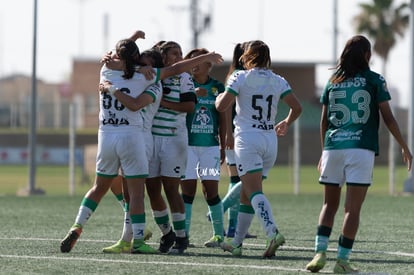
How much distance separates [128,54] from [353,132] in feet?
7.92

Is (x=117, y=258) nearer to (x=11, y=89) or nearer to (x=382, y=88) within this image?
(x=382, y=88)

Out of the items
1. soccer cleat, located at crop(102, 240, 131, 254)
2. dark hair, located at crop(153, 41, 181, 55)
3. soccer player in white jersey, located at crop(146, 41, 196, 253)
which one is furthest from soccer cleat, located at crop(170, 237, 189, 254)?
dark hair, located at crop(153, 41, 181, 55)

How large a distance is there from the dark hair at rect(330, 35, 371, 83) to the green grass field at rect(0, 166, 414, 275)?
1.69 meters

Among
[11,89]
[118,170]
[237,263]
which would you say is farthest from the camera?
[11,89]

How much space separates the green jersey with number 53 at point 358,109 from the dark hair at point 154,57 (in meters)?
2.12

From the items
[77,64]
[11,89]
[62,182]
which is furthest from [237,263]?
[11,89]

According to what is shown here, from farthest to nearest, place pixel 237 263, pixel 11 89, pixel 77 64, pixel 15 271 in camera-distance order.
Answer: pixel 11 89 < pixel 77 64 < pixel 237 263 < pixel 15 271

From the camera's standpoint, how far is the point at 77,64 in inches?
3425

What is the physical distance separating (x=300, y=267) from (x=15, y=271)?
8.07ft

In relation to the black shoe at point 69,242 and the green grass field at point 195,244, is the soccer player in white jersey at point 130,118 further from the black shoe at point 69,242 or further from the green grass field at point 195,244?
the green grass field at point 195,244

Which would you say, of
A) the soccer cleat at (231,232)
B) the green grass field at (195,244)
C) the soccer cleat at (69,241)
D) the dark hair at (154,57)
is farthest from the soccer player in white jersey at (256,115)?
the soccer cleat at (231,232)

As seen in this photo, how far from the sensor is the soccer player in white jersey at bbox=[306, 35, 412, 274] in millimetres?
9211

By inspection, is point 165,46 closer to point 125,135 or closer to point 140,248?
point 125,135

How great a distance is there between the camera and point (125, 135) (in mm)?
10508
